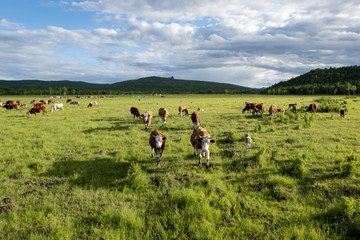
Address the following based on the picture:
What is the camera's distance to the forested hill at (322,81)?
111 meters

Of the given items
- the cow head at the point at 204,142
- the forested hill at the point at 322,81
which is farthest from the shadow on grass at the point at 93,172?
the forested hill at the point at 322,81

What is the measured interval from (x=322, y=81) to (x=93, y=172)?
201155 mm

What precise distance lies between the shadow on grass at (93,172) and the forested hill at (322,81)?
127m

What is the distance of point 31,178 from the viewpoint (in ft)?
24.5

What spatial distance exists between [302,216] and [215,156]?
4900 millimetres

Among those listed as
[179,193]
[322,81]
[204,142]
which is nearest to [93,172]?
[179,193]

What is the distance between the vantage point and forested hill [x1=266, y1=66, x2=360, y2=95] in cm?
11056

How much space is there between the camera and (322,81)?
530 feet

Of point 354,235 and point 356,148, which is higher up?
point 356,148

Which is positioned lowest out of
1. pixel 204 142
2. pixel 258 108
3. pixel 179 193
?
pixel 179 193

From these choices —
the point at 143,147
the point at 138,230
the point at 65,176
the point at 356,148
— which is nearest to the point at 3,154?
the point at 65,176

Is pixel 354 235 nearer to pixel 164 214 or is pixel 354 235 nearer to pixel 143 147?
pixel 164 214

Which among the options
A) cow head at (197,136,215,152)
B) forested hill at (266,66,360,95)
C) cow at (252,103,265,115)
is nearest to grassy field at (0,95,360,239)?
cow head at (197,136,215,152)

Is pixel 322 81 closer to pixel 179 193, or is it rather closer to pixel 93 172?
pixel 179 193
